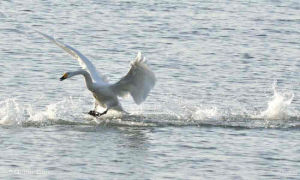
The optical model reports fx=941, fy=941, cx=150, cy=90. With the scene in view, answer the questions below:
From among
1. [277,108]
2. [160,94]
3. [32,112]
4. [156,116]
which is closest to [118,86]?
[156,116]

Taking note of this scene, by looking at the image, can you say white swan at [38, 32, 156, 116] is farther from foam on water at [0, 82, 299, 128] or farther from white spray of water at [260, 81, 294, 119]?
white spray of water at [260, 81, 294, 119]

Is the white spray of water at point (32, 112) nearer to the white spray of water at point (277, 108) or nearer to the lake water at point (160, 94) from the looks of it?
the lake water at point (160, 94)

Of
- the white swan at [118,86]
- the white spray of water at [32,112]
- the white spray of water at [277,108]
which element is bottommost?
the white spray of water at [32,112]

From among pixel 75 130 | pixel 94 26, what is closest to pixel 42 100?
pixel 75 130

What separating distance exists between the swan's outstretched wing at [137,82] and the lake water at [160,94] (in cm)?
52

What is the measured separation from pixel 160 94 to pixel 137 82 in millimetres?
2594

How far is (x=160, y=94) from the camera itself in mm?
17828

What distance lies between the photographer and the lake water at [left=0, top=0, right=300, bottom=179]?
12.9m

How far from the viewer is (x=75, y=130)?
1496 cm

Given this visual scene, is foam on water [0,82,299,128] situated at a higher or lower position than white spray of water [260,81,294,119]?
lower

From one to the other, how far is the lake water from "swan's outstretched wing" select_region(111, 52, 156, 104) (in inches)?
20.5

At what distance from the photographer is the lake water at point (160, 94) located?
1290 cm

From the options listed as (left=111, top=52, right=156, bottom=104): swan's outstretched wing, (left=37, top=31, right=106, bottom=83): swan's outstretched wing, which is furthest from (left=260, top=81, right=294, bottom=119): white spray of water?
(left=37, top=31, right=106, bottom=83): swan's outstretched wing

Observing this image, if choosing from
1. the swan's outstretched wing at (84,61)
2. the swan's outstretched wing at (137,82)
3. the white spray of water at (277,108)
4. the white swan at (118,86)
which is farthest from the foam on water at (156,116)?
the swan's outstretched wing at (84,61)
